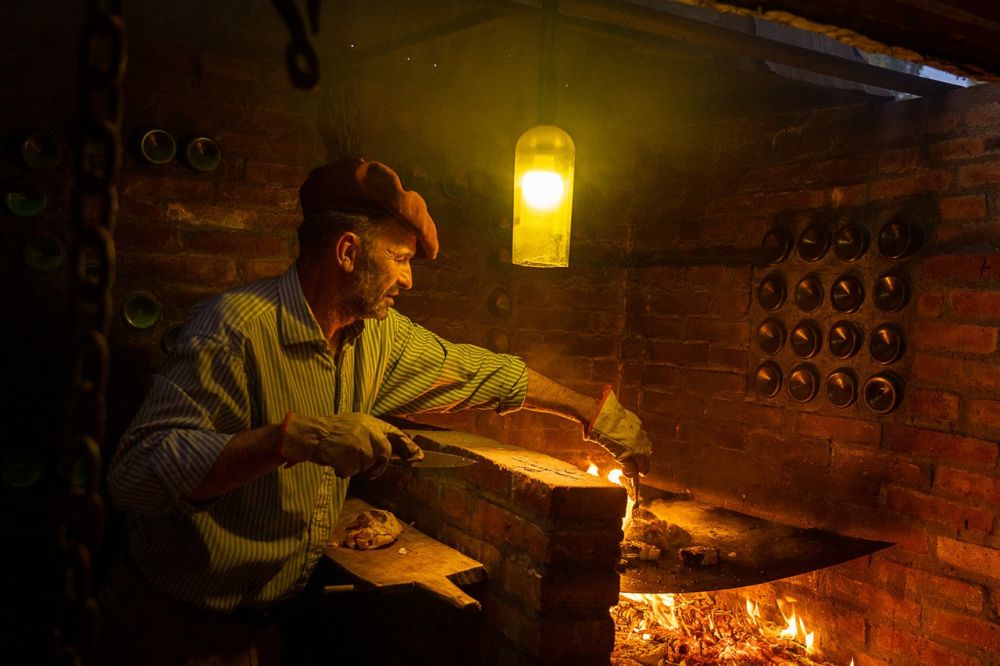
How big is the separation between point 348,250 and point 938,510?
2597 mm

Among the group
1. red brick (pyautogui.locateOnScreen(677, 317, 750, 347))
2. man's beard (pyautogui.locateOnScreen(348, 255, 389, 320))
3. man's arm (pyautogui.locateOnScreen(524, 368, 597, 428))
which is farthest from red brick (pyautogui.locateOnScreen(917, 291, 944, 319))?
man's beard (pyautogui.locateOnScreen(348, 255, 389, 320))

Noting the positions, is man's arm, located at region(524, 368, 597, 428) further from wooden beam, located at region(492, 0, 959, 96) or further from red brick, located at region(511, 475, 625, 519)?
wooden beam, located at region(492, 0, 959, 96)

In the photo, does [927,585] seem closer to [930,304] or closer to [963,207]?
[930,304]

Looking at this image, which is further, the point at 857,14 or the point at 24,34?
the point at 24,34

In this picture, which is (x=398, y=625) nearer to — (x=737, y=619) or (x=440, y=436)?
(x=440, y=436)

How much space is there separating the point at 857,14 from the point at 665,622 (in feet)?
9.00

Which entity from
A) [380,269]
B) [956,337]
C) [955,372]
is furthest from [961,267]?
[380,269]

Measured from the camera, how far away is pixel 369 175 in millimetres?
2328

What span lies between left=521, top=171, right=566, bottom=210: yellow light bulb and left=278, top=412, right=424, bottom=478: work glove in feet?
3.60

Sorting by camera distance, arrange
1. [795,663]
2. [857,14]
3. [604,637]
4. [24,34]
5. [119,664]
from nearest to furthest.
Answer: [857,14]
[119,664]
[604,637]
[24,34]
[795,663]

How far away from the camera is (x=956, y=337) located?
3.00m

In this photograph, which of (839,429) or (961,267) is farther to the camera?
(839,429)

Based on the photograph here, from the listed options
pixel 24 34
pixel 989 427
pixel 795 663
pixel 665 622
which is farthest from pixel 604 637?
pixel 24 34

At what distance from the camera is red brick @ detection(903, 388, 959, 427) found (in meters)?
3.00
